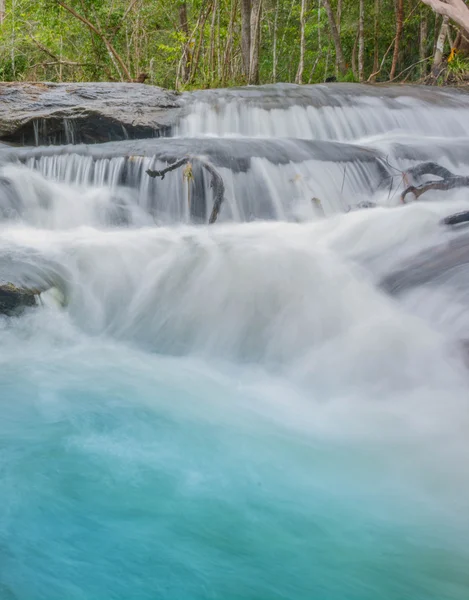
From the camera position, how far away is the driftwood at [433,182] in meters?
6.36

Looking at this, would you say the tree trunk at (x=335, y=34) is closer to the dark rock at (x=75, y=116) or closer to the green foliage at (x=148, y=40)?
the green foliage at (x=148, y=40)

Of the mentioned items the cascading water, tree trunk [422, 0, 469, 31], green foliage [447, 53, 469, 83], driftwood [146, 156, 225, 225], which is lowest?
the cascading water

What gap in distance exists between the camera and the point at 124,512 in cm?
257

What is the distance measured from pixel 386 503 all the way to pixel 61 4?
1321cm

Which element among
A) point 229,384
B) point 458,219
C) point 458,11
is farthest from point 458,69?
point 229,384

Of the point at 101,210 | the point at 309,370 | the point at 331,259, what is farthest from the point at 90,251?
the point at 309,370

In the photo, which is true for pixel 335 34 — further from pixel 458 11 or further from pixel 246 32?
pixel 458 11

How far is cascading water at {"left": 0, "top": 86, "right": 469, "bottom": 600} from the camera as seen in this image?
2.33 metres

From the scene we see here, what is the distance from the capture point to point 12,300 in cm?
428

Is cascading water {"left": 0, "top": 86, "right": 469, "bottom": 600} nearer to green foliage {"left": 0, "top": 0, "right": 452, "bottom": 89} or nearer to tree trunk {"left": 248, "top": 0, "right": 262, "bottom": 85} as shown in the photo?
tree trunk {"left": 248, "top": 0, "right": 262, "bottom": 85}

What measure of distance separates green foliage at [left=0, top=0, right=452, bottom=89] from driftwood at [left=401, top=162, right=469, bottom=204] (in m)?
6.33

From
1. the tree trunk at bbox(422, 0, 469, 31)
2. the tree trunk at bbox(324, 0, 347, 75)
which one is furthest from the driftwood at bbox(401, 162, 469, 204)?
the tree trunk at bbox(324, 0, 347, 75)

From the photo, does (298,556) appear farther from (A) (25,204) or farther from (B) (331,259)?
(A) (25,204)

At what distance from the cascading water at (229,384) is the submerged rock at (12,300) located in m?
0.12
